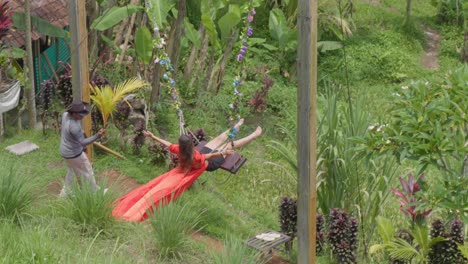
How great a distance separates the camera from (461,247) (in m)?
7.75

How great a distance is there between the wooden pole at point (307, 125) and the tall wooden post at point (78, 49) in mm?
3069

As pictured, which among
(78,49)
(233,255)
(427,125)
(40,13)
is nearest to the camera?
(233,255)

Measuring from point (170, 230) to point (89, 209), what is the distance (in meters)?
0.77

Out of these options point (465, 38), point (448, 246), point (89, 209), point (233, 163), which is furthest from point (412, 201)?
point (465, 38)

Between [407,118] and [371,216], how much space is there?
186 cm

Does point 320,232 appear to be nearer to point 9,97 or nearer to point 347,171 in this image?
point 347,171

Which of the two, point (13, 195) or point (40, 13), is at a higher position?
point (40, 13)

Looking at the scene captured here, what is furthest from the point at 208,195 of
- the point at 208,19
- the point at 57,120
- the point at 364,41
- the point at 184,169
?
the point at 364,41

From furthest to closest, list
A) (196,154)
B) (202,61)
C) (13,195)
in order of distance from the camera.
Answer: (202,61), (196,154), (13,195)

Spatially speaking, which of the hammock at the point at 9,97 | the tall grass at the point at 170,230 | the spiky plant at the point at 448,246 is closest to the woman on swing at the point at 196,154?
the tall grass at the point at 170,230

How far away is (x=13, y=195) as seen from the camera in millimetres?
7660

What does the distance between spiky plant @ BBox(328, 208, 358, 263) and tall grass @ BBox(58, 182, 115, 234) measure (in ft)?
6.73

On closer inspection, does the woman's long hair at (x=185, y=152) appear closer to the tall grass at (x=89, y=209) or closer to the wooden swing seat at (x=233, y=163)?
the wooden swing seat at (x=233, y=163)

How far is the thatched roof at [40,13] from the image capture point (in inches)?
462
